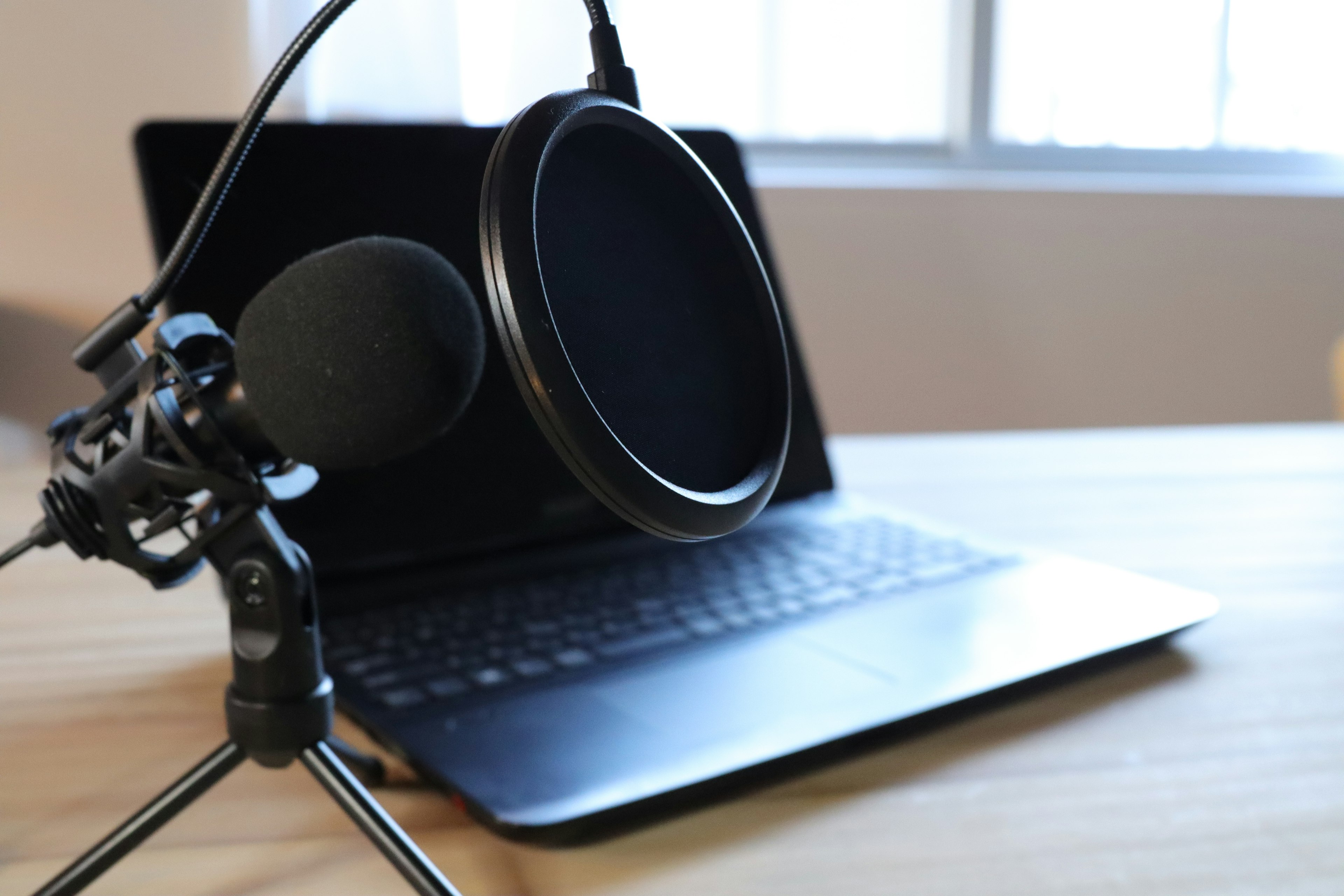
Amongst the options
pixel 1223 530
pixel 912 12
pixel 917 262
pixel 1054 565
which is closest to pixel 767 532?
pixel 1054 565

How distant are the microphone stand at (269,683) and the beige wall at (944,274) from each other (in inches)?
67.0

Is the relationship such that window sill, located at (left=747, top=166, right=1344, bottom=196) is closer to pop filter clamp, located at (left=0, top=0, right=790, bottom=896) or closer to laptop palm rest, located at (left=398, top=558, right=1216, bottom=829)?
laptop palm rest, located at (left=398, top=558, right=1216, bottom=829)

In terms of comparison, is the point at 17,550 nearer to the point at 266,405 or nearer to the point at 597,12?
the point at 266,405

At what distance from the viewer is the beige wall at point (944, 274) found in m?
1.84

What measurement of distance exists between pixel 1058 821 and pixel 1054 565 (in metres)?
0.28

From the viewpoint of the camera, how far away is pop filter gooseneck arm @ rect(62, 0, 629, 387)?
12.4 inches

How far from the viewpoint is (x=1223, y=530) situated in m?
0.79

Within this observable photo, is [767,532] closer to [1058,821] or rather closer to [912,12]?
[1058,821]

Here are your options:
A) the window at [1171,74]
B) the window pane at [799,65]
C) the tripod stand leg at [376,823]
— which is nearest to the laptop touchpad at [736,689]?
the tripod stand leg at [376,823]

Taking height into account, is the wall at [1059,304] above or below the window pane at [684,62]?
below

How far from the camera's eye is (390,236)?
55 centimetres

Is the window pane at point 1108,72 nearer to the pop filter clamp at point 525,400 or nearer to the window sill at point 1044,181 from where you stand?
the window sill at point 1044,181

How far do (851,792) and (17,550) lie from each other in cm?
31

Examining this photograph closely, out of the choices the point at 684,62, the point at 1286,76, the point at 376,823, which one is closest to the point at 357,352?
the point at 376,823
